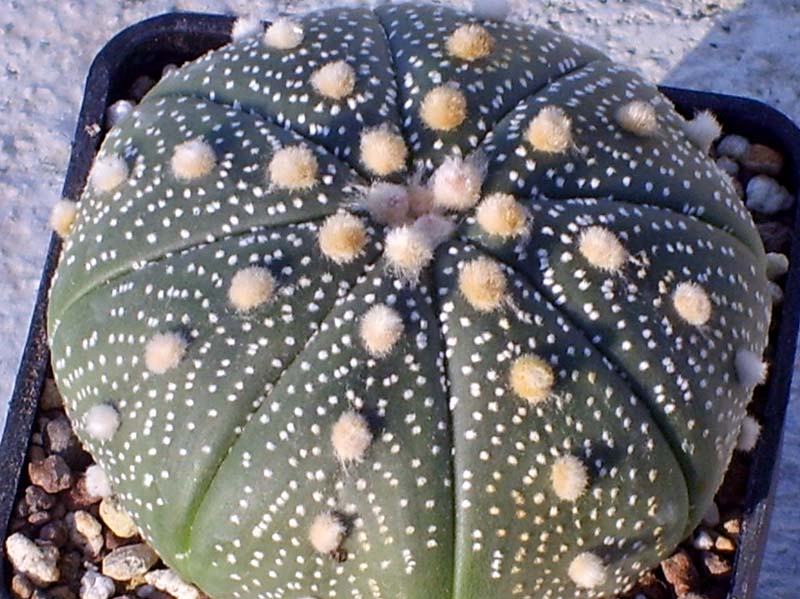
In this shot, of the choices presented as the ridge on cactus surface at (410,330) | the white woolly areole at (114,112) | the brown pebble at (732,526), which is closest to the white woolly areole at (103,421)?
the ridge on cactus surface at (410,330)

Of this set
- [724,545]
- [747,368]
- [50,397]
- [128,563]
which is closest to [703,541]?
[724,545]

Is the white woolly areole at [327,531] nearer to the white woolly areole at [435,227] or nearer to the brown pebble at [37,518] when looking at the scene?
the white woolly areole at [435,227]

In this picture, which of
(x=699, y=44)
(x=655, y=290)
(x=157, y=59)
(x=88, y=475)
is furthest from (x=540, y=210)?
(x=699, y=44)

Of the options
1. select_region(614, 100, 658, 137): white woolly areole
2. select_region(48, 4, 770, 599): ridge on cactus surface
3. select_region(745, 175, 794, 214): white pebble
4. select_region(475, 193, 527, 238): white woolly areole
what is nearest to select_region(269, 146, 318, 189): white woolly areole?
select_region(48, 4, 770, 599): ridge on cactus surface

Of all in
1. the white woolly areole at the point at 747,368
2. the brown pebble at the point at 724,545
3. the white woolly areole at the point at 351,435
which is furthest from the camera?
the brown pebble at the point at 724,545

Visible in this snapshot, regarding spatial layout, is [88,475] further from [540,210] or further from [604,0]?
[604,0]

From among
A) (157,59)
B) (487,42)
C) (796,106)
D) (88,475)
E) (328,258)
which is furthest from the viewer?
(796,106)

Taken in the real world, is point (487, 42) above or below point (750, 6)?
above
